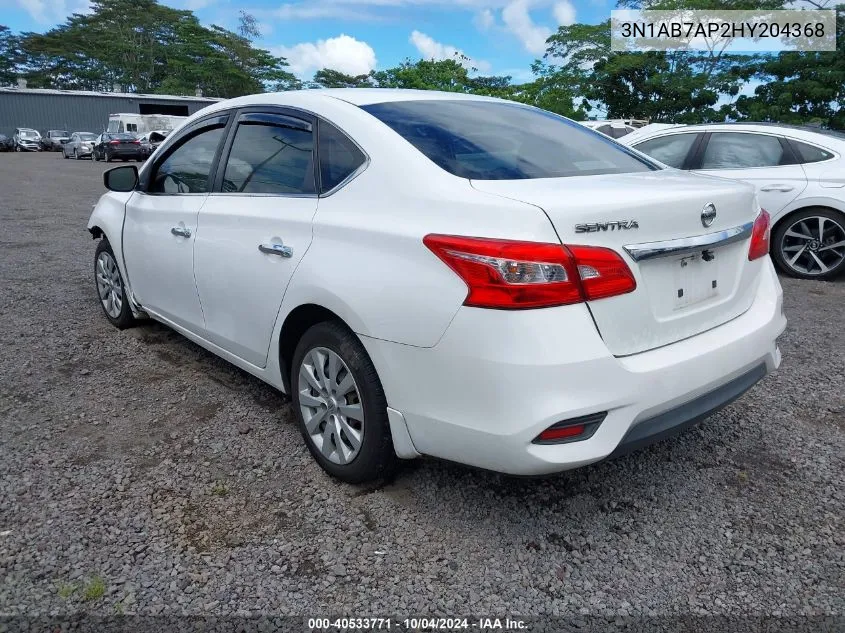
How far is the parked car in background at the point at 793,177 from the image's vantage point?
630cm

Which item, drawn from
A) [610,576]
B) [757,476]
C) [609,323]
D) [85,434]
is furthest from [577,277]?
[85,434]

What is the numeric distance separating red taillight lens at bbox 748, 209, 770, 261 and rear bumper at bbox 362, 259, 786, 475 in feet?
1.84

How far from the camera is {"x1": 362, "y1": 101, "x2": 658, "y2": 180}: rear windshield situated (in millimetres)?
2564

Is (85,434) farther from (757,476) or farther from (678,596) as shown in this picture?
(757,476)

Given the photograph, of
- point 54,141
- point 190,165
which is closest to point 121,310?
point 190,165

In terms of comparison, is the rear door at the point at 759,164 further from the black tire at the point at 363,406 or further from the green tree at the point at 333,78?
the green tree at the point at 333,78

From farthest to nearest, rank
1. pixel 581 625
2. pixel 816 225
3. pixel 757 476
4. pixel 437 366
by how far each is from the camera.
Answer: pixel 816 225
pixel 757 476
pixel 437 366
pixel 581 625

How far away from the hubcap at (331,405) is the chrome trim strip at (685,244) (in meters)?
1.14

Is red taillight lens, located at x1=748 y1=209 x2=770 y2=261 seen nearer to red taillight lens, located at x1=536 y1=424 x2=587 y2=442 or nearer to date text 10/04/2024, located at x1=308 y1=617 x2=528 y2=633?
red taillight lens, located at x1=536 y1=424 x2=587 y2=442

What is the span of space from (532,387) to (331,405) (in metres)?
0.99

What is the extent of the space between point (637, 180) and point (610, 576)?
1445mm

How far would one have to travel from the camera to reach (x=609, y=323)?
216 cm

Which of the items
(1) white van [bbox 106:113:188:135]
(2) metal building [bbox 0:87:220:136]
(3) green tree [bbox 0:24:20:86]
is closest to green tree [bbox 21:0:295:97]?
(3) green tree [bbox 0:24:20:86]

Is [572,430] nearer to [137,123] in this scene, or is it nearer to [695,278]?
[695,278]
